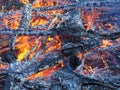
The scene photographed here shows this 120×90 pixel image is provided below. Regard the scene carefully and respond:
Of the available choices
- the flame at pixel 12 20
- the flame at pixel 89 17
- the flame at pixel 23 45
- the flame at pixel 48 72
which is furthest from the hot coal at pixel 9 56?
the flame at pixel 89 17

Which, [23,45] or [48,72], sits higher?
[23,45]

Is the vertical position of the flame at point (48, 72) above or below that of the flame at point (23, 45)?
below

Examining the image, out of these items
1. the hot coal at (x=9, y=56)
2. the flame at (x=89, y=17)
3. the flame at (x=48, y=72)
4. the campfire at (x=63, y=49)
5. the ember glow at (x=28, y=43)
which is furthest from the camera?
the flame at (x=89, y=17)

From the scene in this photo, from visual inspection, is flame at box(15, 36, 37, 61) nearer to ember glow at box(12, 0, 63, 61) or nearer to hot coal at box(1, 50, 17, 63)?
ember glow at box(12, 0, 63, 61)

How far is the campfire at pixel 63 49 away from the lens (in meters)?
5.32

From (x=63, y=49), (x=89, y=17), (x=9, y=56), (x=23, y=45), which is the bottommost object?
(x=9, y=56)

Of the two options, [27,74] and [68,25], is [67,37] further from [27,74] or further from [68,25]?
[27,74]

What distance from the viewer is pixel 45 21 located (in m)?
Answer: 8.47

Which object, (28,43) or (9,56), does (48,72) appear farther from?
(28,43)

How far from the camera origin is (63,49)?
569 centimetres

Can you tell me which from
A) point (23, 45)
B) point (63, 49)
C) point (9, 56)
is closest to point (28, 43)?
point (23, 45)

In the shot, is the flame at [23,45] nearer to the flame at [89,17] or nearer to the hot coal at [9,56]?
the hot coal at [9,56]

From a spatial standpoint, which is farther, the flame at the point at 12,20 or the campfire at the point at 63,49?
the flame at the point at 12,20

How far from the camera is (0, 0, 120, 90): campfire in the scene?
5316 millimetres
